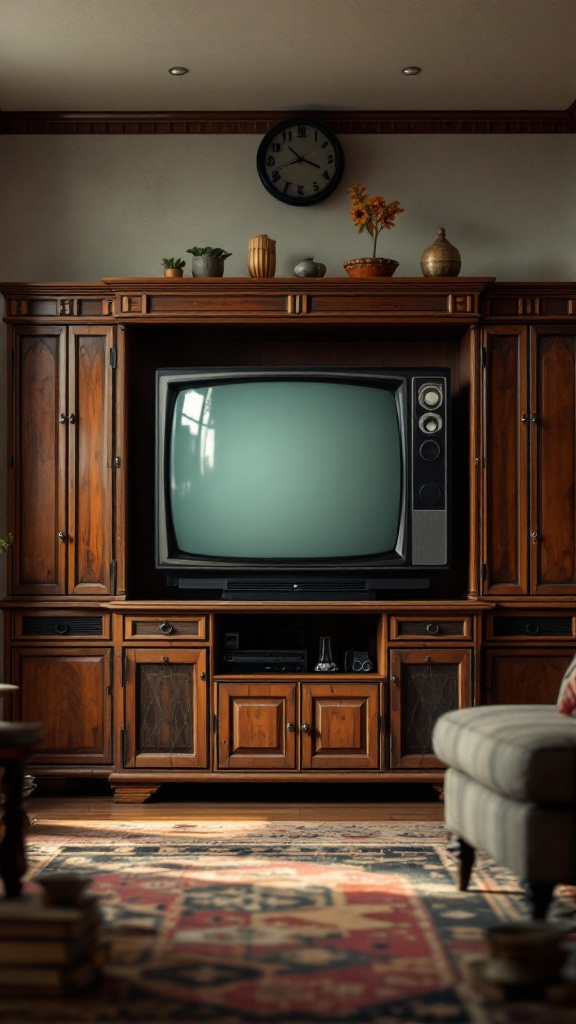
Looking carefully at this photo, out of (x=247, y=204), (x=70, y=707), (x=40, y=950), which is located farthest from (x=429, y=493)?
(x=40, y=950)

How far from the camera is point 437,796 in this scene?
14.8ft

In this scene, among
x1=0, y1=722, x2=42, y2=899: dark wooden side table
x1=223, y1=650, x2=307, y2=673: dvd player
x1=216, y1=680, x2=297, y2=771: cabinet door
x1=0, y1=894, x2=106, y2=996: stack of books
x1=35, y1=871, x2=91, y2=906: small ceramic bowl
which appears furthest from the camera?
x1=223, y1=650, x2=307, y2=673: dvd player

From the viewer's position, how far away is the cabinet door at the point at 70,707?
444 centimetres

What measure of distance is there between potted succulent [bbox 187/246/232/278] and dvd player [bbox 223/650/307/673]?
1492 mm

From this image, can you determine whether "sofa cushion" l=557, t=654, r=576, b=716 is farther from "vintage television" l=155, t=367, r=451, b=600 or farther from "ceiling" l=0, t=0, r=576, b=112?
"ceiling" l=0, t=0, r=576, b=112

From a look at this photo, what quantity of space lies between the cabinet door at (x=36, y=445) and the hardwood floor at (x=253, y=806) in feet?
Answer: 2.99

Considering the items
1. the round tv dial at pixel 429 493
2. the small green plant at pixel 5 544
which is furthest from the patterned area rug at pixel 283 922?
the round tv dial at pixel 429 493

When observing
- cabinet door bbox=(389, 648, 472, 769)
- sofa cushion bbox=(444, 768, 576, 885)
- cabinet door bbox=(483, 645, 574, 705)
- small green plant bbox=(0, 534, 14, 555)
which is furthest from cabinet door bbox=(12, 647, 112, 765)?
sofa cushion bbox=(444, 768, 576, 885)

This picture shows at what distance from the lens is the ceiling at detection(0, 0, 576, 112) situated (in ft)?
13.0

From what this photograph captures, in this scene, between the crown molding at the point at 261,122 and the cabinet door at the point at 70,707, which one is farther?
the crown molding at the point at 261,122

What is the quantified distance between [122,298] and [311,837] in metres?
2.14

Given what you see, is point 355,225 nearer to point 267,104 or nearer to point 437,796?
point 267,104

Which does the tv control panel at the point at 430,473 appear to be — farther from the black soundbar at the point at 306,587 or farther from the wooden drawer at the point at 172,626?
the wooden drawer at the point at 172,626

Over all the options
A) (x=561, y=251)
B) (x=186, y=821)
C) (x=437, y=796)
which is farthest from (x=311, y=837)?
(x=561, y=251)
